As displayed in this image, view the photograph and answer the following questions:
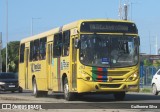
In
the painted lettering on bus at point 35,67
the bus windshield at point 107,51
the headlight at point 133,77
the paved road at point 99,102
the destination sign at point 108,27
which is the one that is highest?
the destination sign at point 108,27

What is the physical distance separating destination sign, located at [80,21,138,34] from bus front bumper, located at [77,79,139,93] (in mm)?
2208

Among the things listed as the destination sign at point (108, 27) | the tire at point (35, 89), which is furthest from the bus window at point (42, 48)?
the destination sign at point (108, 27)

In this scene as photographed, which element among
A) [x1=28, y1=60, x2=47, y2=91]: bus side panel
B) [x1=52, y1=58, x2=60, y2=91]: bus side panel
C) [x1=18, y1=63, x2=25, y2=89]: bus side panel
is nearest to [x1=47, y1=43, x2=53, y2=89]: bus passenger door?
[x1=28, y1=60, x2=47, y2=91]: bus side panel

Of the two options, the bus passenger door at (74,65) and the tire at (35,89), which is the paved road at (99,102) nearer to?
the bus passenger door at (74,65)

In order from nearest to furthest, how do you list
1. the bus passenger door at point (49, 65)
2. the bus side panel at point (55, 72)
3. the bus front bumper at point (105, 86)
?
the bus front bumper at point (105, 86) → the bus side panel at point (55, 72) → the bus passenger door at point (49, 65)

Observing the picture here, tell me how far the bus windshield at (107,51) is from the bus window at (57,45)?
2801mm

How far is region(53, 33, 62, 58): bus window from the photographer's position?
24730 mm

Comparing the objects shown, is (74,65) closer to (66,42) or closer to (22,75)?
(66,42)

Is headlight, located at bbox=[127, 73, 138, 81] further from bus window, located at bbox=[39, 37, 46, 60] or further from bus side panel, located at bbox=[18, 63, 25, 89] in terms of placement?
bus side panel, located at bbox=[18, 63, 25, 89]

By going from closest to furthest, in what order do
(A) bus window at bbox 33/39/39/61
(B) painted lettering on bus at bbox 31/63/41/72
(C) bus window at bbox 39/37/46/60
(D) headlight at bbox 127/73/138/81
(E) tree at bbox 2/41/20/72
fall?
(D) headlight at bbox 127/73/138/81 → (C) bus window at bbox 39/37/46/60 → (B) painted lettering on bus at bbox 31/63/41/72 → (A) bus window at bbox 33/39/39/61 → (E) tree at bbox 2/41/20/72

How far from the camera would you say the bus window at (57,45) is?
2473 centimetres

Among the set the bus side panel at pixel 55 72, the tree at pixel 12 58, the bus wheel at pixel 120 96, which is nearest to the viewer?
the bus wheel at pixel 120 96

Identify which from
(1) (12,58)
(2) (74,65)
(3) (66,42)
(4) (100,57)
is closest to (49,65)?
(3) (66,42)

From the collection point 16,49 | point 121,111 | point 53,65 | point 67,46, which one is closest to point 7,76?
point 53,65
